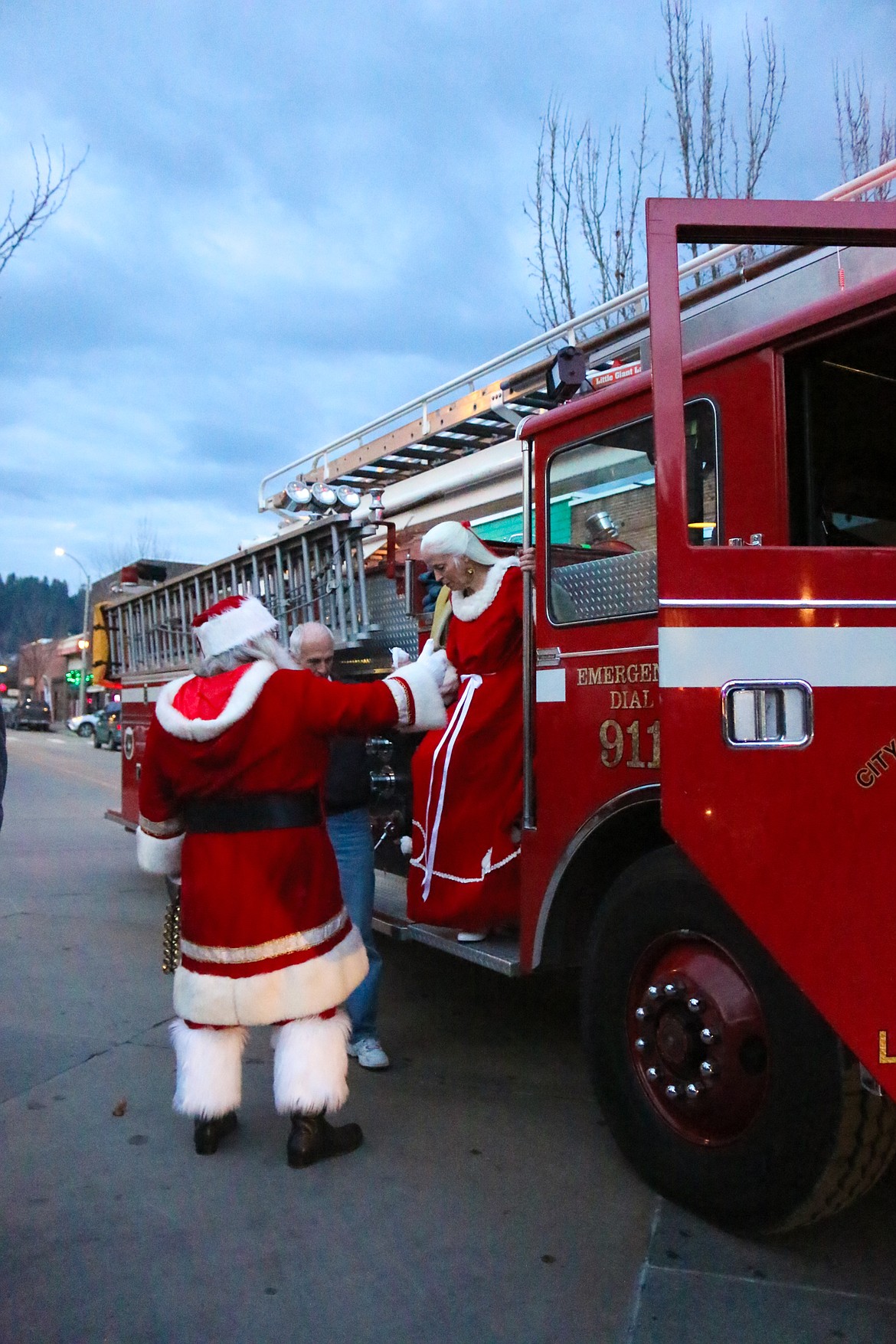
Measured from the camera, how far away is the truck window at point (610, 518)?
335 cm

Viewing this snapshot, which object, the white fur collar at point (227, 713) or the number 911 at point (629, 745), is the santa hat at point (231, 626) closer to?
the white fur collar at point (227, 713)

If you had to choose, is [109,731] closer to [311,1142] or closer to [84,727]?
[84,727]

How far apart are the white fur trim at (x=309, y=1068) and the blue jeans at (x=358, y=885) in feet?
2.80

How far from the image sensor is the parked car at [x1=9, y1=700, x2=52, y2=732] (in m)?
48.6

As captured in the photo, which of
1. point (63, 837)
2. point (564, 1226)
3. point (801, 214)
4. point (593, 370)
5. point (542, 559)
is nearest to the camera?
point (801, 214)

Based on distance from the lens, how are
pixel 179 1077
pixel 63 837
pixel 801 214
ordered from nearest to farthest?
1. pixel 801 214
2. pixel 179 1077
3. pixel 63 837

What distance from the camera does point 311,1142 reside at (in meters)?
3.55

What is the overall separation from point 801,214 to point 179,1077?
315 cm

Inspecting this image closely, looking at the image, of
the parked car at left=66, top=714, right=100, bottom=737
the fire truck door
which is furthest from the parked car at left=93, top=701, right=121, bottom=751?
the fire truck door

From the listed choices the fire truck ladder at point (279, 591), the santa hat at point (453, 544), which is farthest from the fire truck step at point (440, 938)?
the santa hat at point (453, 544)

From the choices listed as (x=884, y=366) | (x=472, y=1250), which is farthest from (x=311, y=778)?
(x=884, y=366)

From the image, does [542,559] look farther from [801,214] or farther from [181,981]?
[181,981]

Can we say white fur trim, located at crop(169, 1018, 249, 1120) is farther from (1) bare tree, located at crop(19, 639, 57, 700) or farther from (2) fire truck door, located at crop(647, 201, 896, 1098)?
(1) bare tree, located at crop(19, 639, 57, 700)

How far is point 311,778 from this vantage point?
3564mm
